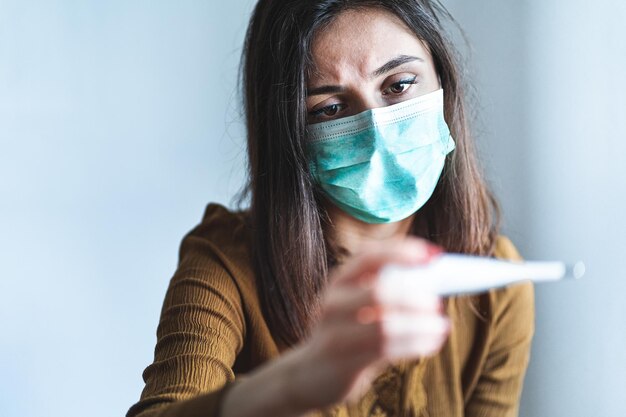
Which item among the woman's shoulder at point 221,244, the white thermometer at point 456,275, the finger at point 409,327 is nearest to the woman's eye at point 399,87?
the woman's shoulder at point 221,244

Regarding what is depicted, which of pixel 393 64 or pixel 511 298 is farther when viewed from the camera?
pixel 511 298

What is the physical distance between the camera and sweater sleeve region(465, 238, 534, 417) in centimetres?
122

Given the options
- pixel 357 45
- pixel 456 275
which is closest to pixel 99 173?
pixel 357 45

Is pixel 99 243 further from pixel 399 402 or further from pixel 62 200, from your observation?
pixel 399 402

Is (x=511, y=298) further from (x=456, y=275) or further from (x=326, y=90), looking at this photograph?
(x=456, y=275)

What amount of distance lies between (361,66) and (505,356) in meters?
0.56

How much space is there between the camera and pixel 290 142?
1003 millimetres

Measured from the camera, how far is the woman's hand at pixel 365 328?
51 cm

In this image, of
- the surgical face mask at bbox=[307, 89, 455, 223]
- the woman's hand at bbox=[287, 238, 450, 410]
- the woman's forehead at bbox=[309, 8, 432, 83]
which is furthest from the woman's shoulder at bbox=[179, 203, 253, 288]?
the woman's hand at bbox=[287, 238, 450, 410]

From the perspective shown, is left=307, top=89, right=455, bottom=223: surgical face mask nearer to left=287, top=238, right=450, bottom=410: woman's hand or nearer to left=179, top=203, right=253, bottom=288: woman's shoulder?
left=179, top=203, right=253, bottom=288: woman's shoulder

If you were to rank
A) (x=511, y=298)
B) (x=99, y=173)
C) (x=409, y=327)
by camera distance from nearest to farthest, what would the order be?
(x=409, y=327), (x=511, y=298), (x=99, y=173)

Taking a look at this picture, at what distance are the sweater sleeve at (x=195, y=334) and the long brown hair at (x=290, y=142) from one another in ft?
0.22

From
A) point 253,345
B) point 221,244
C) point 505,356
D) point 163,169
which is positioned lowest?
point 505,356

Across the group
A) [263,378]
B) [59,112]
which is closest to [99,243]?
[59,112]
